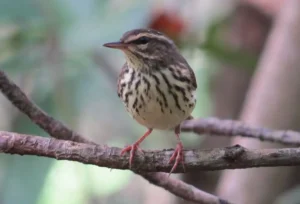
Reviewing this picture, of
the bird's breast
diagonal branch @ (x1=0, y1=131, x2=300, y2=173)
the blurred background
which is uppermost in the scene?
diagonal branch @ (x1=0, y1=131, x2=300, y2=173)

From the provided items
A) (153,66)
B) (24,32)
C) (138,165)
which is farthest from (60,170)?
(138,165)

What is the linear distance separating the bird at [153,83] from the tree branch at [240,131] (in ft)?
0.62

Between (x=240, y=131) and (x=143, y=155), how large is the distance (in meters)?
0.86

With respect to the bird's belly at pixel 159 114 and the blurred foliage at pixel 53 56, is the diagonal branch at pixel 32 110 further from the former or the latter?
the blurred foliage at pixel 53 56

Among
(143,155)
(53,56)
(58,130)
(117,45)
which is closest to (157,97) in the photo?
(117,45)

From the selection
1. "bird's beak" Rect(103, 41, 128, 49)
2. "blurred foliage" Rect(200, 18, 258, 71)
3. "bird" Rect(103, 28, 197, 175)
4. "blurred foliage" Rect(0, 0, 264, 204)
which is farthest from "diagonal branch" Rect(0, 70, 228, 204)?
"blurred foliage" Rect(200, 18, 258, 71)

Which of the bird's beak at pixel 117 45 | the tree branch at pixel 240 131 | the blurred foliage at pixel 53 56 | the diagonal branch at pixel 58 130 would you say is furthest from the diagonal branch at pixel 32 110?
the tree branch at pixel 240 131

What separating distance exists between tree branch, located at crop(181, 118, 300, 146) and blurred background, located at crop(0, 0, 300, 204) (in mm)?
477

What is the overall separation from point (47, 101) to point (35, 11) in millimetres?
452

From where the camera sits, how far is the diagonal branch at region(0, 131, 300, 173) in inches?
72.9

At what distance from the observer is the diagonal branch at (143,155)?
72.9 inches

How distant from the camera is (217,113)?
436 cm

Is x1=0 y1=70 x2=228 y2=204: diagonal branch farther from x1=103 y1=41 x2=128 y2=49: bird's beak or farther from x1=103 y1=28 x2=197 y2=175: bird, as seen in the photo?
x1=103 y1=41 x2=128 y2=49: bird's beak

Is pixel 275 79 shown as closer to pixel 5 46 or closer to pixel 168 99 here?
pixel 168 99
